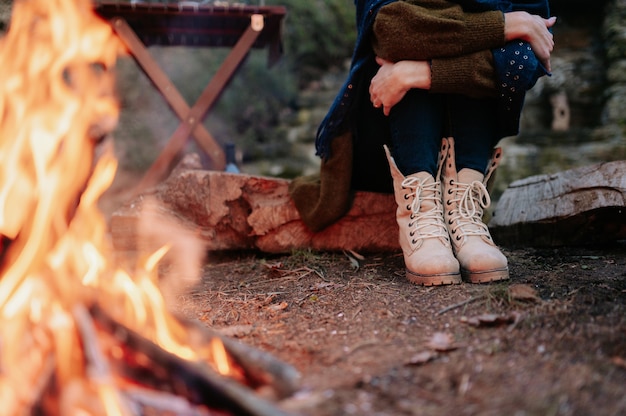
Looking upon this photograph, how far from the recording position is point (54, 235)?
1.38 m

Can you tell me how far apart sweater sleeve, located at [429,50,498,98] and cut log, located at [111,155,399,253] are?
26.6 inches

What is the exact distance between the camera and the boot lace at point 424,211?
1707 mm

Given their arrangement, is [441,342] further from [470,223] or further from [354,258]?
[354,258]

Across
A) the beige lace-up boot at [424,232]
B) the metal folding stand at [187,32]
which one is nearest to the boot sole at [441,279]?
the beige lace-up boot at [424,232]

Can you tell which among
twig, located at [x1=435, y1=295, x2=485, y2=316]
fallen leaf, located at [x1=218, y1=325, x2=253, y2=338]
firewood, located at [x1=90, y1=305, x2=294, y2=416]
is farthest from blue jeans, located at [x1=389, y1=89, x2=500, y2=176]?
firewood, located at [x1=90, y1=305, x2=294, y2=416]

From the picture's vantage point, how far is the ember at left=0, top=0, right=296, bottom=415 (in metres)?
0.84

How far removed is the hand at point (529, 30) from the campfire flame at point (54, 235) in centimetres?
140

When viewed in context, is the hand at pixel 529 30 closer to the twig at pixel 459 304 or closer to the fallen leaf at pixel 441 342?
the twig at pixel 459 304

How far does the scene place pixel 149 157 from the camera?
5.00m

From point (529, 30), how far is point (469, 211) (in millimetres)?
645

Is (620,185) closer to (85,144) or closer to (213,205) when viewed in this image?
(213,205)

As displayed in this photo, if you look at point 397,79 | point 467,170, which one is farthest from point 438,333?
point 397,79

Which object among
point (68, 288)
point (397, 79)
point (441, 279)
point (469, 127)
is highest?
point (397, 79)

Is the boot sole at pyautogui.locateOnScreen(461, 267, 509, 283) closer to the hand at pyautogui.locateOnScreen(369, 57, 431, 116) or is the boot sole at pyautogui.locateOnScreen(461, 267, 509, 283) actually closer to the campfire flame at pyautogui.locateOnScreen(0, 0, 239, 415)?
the hand at pyautogui.locateOnScreen(369, 57, 431, 116)
